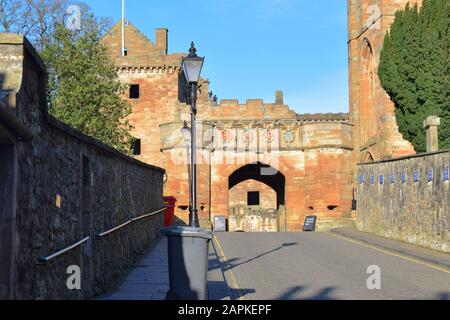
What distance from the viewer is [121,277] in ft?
38.7

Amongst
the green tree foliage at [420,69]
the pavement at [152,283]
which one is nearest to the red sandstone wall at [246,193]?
the green tree foliage at [420,69]

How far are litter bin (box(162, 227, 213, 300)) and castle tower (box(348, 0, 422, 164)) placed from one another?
996 inches

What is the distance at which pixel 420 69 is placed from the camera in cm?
2542

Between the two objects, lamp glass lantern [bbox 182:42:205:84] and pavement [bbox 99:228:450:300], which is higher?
lamp glass lantern [bbox 182:42:205:84]

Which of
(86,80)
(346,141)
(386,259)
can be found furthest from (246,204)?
(386,259)

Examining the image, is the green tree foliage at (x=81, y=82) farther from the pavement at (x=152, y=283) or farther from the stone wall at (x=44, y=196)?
the stone wall at (x=44, y=196)

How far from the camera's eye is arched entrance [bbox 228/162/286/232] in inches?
1574

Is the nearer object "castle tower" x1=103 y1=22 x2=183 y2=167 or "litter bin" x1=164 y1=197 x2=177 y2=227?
"litter bin" x1=164 y1=197 x2=177 y2=227

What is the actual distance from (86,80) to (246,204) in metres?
35.2

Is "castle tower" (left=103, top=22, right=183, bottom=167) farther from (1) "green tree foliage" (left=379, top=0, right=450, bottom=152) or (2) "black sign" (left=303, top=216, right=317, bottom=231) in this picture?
(1) "green tree foliage" (left=379, top=0, right=450, bottom=152)

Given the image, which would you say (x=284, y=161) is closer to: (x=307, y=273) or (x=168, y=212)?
(x=168, y=212)

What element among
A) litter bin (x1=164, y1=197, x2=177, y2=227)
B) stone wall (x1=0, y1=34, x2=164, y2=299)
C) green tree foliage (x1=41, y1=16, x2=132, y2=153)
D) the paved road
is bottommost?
the paved road

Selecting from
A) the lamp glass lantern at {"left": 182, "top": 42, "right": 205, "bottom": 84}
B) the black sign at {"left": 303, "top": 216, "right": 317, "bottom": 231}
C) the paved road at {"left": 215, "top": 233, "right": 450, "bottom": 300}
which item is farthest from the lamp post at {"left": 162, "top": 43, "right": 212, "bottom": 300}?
the black sign at {"left": 303, "top": 216, "right": 317, "bottom": 231}
